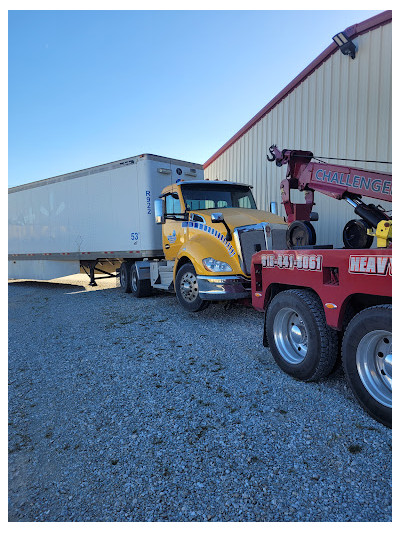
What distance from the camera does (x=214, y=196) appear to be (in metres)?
7.39

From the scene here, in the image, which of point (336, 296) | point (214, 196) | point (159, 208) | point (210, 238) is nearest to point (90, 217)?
point (159, 208)

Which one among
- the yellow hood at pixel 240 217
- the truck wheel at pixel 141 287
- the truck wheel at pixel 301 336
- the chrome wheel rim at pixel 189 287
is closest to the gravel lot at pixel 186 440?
the truck wheel at pixel 301 336

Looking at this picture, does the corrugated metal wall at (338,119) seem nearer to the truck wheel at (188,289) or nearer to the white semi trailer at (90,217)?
the white semi trailer at (90,217)

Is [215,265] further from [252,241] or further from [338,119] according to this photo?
[338,119]

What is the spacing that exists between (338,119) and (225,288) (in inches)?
214

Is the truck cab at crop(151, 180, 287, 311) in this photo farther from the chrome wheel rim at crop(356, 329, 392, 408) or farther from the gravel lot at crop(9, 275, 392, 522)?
the chrome wheel rim at crop(356, 329, 392, 408)

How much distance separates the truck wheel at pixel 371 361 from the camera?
2621 millimetres

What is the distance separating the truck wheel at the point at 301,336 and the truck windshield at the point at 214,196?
12.5ft

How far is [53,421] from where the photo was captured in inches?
119

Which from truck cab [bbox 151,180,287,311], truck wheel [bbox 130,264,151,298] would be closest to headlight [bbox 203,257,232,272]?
truck cab [bbox 151,180,287,311]

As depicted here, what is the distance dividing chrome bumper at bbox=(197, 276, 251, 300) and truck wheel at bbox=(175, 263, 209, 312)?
448mm

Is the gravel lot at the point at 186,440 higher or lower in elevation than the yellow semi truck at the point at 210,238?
lower

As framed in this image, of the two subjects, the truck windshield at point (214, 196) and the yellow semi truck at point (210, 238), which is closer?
the yellow semi truck at point (210, 238)
